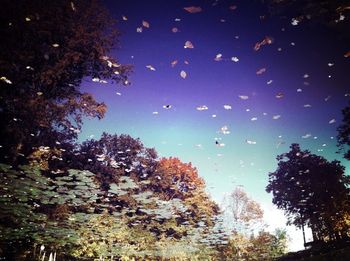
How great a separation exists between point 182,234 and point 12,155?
74.6 feet

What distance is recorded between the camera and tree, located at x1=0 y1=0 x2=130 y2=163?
38.4ft

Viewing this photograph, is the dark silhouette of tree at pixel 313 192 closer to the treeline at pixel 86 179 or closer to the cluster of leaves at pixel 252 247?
the treeline at pixel 86 179

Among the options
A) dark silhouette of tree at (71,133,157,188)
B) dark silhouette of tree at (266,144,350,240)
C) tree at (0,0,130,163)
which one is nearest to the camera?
tree at (0,0,130,163)

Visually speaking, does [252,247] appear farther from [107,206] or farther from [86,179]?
[86,179]

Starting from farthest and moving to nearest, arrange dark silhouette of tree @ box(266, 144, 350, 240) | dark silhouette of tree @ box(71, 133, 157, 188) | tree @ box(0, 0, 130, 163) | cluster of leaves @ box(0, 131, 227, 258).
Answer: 1. dark silhouette of tree @ box(266, 144, 350, 240)
2. dark silhouette of tree @ box(71, 133, 157, 188)
3. cluster of leaves @ box(0, 131, 227, 258)
4. tree @ box(0, 0, 130, 163)

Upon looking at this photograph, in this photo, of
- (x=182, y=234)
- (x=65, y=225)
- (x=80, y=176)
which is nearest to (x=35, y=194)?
(x=80, y=176)

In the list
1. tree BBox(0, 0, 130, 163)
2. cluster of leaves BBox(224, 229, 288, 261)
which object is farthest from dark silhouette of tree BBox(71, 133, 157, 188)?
cluster of leaves BBox(224, 229, 288, 261)

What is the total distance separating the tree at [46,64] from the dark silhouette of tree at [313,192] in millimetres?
30704

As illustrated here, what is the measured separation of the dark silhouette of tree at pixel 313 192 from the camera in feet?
114

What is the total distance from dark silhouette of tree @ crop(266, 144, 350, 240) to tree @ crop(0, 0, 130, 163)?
30704mm

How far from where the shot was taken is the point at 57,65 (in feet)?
44.2

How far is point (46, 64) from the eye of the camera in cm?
1364

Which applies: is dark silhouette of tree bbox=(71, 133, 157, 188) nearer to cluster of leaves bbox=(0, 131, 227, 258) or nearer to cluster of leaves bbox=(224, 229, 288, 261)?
cluster of leaves bbox=(0, 131, 227, 258)

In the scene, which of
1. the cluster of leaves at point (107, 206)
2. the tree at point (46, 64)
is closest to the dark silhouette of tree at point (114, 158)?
the cluster of leaves at point (107, 206)
